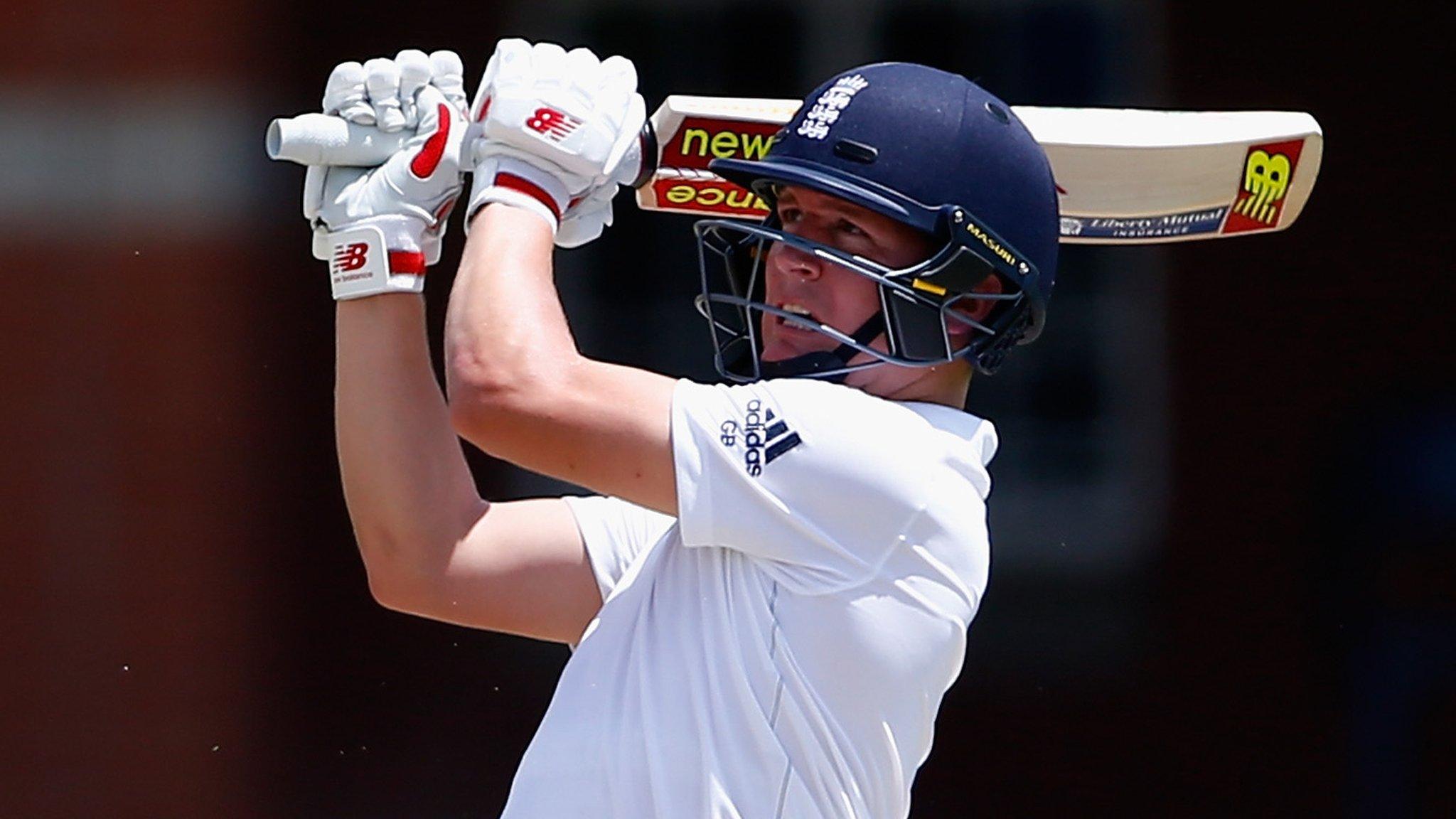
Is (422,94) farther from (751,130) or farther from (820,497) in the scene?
(820,497)

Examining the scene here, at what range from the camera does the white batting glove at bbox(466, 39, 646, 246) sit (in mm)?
1925

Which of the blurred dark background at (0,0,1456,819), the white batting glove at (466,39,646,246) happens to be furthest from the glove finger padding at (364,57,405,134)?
the blurred dark background at (0,0,1456,819)

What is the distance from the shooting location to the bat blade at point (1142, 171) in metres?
2.36

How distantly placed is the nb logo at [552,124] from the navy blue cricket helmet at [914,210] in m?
0.15

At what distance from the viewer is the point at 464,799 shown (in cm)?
369

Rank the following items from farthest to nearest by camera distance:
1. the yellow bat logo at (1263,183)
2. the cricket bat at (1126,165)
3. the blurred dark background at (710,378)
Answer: the blurred dark background at (710,378) → the yellow bat logo at (1263,183) → the cricket bat at (1126,165)

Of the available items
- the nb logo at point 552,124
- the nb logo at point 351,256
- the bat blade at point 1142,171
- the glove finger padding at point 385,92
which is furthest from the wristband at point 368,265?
the bat blade at point 1142,171

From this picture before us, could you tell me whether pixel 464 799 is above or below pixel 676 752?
below

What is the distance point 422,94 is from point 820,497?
Result: 64cm

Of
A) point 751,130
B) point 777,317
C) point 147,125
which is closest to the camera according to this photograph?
point 777,317

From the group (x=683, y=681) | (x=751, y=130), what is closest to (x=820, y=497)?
(x=683, y=681)

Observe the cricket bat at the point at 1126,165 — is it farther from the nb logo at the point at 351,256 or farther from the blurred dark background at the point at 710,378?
the blurred dark background at the point at 710,378

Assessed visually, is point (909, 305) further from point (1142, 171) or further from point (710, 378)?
point (710, 378)

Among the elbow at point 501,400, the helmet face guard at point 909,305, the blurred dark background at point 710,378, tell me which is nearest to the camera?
the elbow at point 501,400
